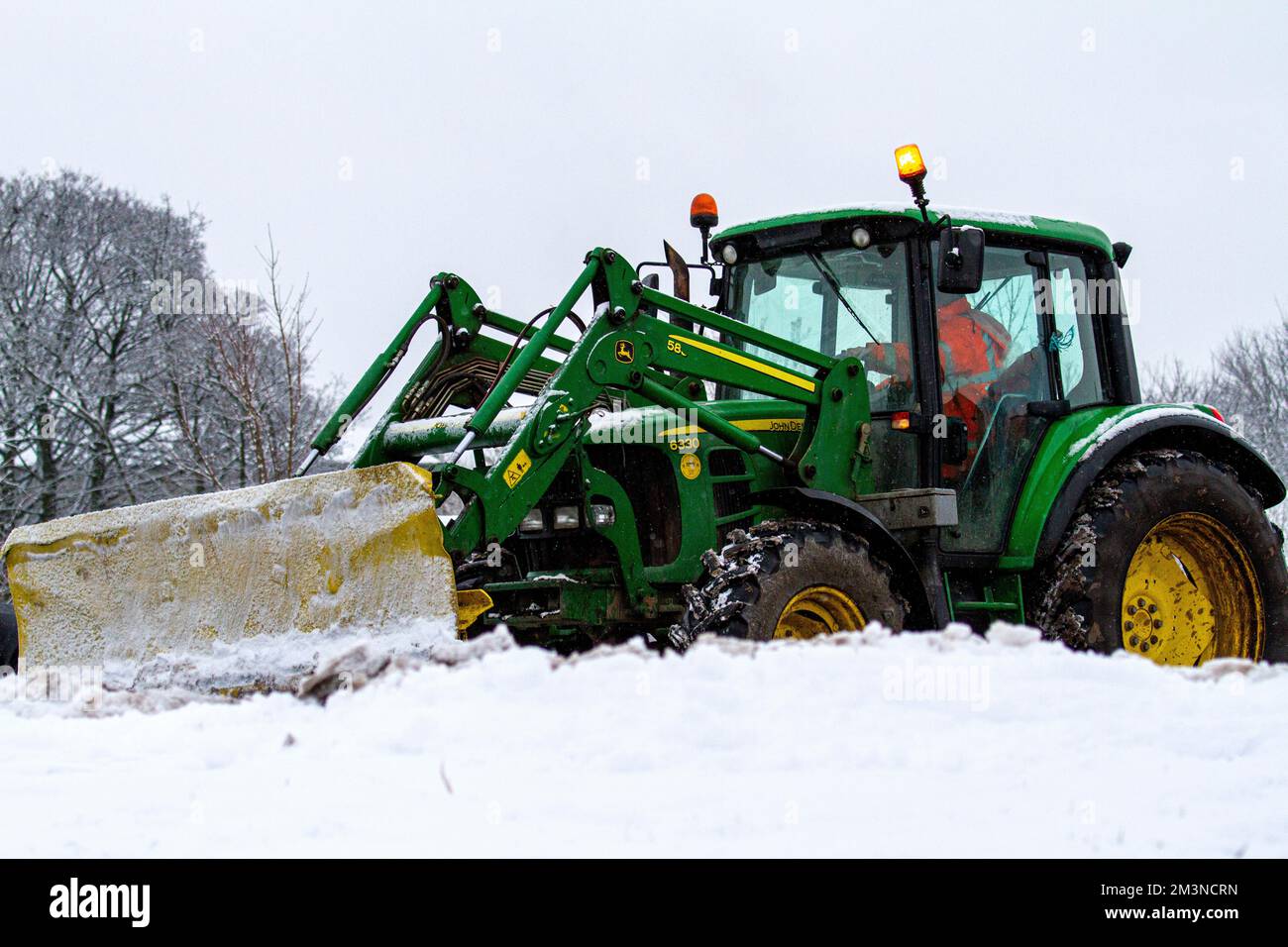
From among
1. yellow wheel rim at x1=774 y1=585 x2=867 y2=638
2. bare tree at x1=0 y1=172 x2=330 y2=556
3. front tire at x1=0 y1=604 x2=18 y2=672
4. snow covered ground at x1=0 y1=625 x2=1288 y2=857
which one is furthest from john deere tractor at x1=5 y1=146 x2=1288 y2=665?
bare tree at x1=0 y1=172 x2=330 y2=556

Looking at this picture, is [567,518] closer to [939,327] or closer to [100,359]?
[939,327]

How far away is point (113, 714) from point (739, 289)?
3.54 metres

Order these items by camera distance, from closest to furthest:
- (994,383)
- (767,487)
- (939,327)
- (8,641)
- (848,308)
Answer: (767,487), (939,327), (848,308), (994,383), (8,641)

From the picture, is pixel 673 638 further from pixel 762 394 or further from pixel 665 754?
pixel 665 754

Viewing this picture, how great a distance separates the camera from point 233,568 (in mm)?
5570

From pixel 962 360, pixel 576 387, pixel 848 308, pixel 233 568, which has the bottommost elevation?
pixel 233 568

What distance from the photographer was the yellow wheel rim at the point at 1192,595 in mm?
6258

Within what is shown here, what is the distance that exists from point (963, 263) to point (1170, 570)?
1973 millimetres

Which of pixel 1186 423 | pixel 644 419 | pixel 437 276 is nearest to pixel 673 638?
pixel 644 419

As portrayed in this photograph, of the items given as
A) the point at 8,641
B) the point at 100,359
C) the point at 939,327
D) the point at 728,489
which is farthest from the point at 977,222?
the point at 100,359

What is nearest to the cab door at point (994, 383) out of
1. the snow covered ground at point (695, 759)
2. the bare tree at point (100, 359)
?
the snow covered ground at point (695, 759)

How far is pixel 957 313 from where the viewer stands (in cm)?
625

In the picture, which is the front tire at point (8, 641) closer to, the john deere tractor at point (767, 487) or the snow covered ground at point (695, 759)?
the john deere tractor at point (767, 487)

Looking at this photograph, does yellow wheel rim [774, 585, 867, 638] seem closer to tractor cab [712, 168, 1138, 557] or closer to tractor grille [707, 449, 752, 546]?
tractor grille [707, 449, 752, 546]
